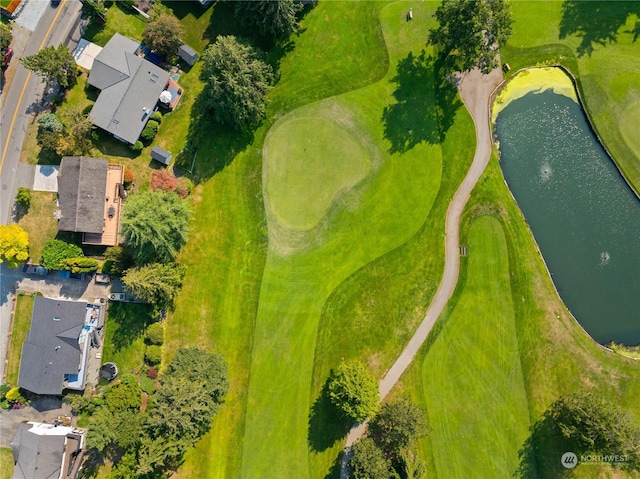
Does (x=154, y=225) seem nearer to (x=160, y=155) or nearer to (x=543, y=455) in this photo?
(x=160, y=155)

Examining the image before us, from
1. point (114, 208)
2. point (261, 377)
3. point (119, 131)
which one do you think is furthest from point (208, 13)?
point (261, 377)

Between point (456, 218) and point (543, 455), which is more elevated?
point (456, 218)

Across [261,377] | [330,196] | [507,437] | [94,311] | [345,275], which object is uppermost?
[330,196]

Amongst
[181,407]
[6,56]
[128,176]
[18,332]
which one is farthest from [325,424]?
[6,56]

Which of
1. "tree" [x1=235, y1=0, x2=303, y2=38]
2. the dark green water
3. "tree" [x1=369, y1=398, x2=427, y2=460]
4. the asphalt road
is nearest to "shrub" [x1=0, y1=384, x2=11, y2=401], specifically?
the asphalt road

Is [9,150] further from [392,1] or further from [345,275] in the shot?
[392,1]

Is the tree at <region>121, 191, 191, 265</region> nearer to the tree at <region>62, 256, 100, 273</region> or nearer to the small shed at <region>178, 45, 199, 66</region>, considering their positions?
the tree at <region>62, 256, 100, 273</region>
